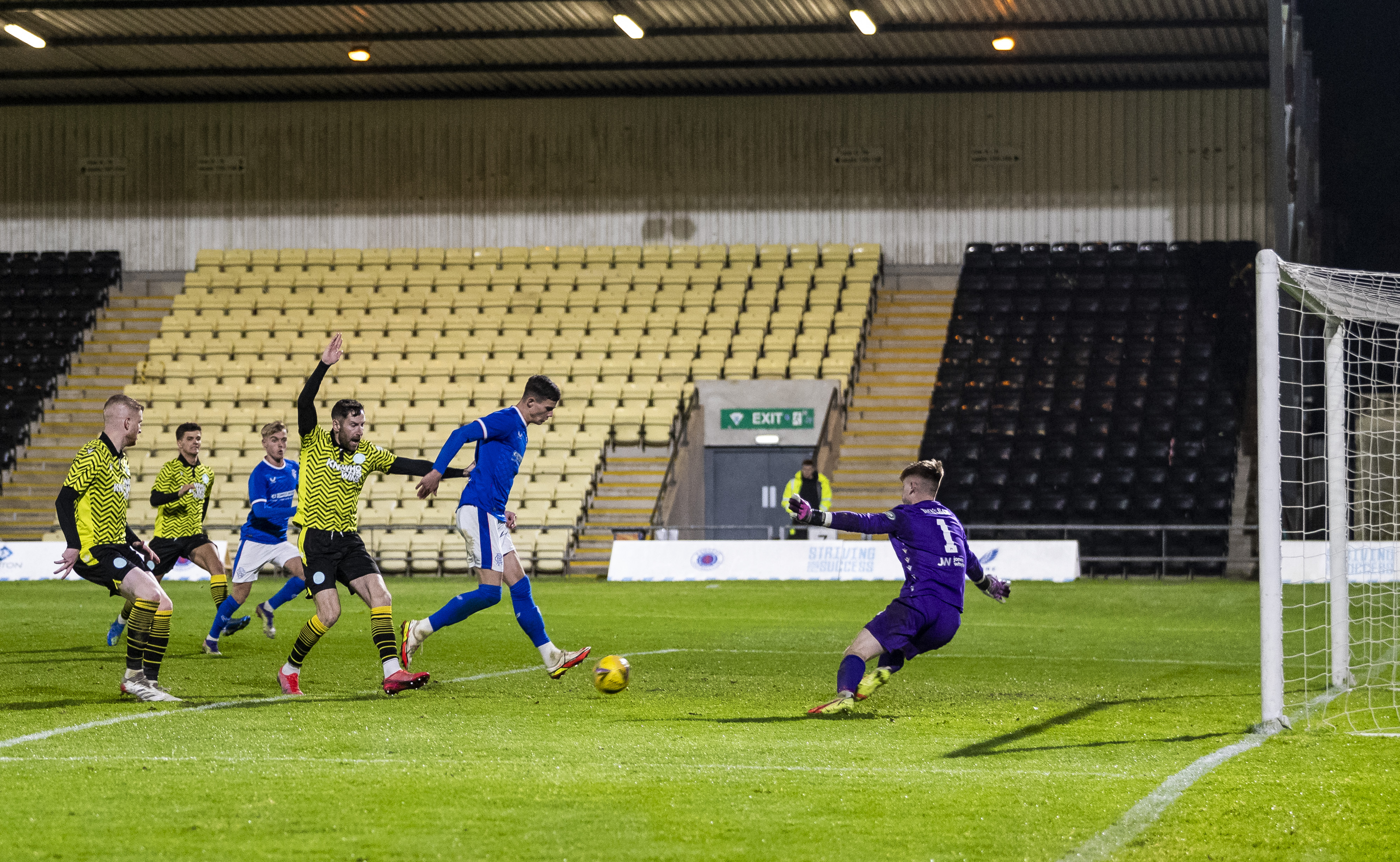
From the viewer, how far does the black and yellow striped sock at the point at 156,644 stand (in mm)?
9289

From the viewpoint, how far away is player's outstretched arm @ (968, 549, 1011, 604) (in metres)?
8.88

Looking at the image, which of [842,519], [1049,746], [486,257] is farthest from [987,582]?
[486,257]

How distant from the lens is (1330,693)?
1009 centimetres

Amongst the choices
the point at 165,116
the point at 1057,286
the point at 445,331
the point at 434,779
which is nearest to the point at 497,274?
the point at 445,331

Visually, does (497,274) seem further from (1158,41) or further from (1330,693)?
(1330,693)

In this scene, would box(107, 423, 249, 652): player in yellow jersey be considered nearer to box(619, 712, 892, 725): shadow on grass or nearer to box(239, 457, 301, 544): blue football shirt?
box(239, 457, 301, 544): blue football shirt

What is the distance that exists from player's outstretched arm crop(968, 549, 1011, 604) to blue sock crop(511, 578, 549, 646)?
289cm

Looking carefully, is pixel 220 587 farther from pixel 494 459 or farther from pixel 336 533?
pixel 494 459

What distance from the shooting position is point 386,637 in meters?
9.68

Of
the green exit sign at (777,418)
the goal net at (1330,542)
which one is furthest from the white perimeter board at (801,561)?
the goal net at (1330,542)

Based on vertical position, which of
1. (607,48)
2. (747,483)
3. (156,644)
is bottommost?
(156,644)

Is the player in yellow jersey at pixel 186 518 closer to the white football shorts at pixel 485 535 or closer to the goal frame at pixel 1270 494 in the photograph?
the white football shorts at pixel 485 535

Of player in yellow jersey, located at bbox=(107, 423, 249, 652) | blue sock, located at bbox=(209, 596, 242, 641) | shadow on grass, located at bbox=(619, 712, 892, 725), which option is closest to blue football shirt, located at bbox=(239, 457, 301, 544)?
player in yellow jersey, located at bbox=(107, 423, 249, 652)

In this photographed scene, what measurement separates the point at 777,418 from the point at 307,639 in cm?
1826
